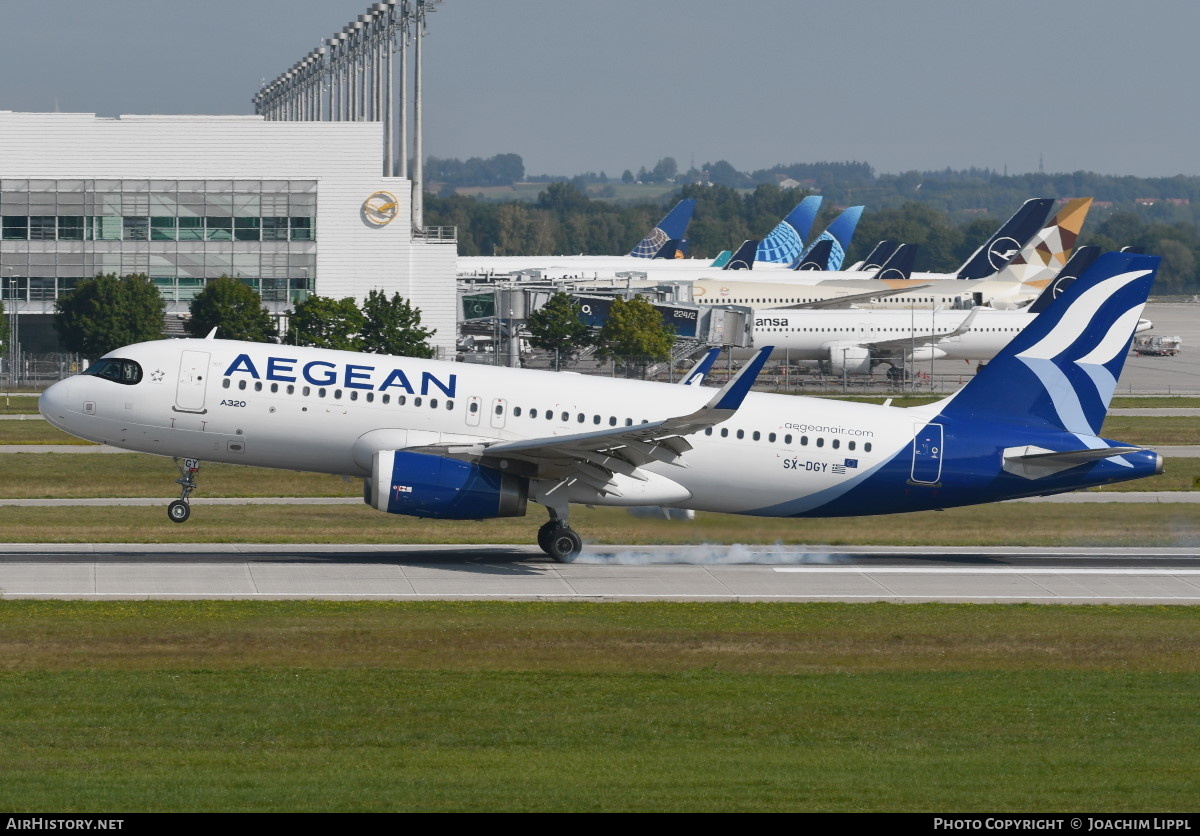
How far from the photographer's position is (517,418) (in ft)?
116

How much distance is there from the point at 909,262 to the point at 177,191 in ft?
287

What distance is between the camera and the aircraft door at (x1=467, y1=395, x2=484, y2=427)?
34.9 m

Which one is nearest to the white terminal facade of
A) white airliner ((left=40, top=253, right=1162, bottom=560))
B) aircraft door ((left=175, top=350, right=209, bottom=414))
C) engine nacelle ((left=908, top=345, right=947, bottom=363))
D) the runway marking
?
engine nacelle ((left=908, top=345, right=947, bottom=363))

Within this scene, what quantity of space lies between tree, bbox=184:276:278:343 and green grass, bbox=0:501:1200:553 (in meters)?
51.1

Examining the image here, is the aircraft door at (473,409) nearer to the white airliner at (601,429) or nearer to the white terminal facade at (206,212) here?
the white airliner at (601,429)

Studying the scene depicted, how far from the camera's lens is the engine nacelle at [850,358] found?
4195 inches

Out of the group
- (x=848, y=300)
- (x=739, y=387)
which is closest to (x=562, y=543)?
(x=739, y=387)

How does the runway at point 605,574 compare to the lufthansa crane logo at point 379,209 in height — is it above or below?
below

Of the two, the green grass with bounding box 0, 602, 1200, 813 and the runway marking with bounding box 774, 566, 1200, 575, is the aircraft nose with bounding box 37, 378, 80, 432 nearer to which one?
the green grass with bounding box 0, 602, 1200, 813

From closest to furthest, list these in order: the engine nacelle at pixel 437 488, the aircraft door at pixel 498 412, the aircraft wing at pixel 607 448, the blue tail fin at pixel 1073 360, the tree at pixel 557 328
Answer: the aircraft wing at pixel 607 448, the engine nacelle at pixel 437 488, the aircraft door at pixel 498 412, the blue tail fin at pixel 1073 360, the tree at pixel 557 328

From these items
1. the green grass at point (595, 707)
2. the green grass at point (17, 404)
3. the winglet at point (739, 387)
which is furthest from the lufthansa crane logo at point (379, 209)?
the green grass at point (595, 707)

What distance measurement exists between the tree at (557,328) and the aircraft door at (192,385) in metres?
69.7
